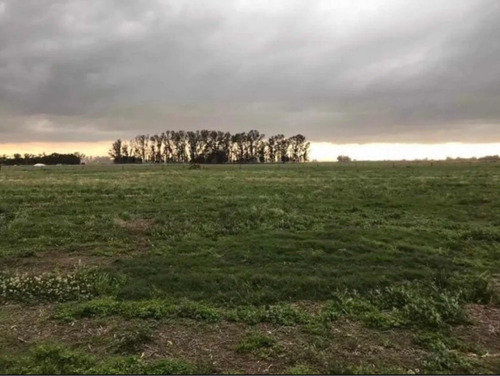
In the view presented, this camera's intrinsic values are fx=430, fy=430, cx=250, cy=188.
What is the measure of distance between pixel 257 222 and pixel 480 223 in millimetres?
8003

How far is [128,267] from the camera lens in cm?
960

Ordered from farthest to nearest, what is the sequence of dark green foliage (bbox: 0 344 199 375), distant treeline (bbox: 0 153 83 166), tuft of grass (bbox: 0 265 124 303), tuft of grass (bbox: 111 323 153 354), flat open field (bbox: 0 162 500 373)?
distant treeline (bbox: 0 153 83 166) → tuft of grass (bbox: 0 265 124 303) → tuft of grass (bbox: 111 323 153 354) → flat open field (bbox: 0 162 500 373) → dark green foliage (bbox: 0 344 199 375)

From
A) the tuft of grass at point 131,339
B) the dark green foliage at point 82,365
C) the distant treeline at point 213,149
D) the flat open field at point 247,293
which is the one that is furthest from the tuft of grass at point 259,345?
the distant treeline at point 213,149

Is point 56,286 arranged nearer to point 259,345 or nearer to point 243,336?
point 243,336

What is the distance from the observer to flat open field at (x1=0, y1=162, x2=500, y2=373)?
5.57m

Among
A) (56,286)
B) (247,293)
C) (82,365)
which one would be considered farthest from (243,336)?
(56,286)

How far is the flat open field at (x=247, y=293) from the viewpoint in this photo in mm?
5574

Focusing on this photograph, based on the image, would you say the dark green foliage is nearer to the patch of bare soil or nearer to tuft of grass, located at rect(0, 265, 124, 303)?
the patch of bare soil

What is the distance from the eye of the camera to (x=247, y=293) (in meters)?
7.89

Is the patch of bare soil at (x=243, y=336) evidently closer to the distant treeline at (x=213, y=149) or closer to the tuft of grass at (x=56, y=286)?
the tuft of grass at (x=56, y=286)

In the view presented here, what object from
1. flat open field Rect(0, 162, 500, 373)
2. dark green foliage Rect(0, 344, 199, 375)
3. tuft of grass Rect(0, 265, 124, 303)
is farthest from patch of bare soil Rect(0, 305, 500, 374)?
tuft of grass Rect(0, 265, 124, 303)

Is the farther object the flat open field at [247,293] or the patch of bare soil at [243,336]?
the flat open field at [247,293]

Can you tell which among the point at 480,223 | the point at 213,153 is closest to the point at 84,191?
the point at 480,223

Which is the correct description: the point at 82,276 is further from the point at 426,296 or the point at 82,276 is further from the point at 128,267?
the point at 426,296
